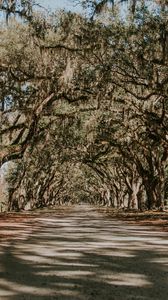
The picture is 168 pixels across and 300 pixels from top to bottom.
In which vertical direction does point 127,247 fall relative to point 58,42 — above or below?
below

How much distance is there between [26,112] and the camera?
24.7 m

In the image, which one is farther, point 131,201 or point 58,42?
point 131,201

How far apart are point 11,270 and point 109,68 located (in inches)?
564

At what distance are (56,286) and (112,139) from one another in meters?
27.1

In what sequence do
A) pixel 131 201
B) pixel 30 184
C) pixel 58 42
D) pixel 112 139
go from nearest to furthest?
pixel 58 42, pixel 112 139, pixel 131 201, pixel 30 184

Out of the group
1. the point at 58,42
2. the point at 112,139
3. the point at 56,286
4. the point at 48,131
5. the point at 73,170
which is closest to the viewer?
the point at 56,286

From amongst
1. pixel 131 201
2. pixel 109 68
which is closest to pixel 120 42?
pixel 109 68

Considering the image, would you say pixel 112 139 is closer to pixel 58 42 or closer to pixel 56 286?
pixel 58 42

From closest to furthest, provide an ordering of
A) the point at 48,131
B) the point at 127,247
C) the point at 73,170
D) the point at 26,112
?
the point at 127,247, the point at 26,112, the point at 48,131, the point at 73,170

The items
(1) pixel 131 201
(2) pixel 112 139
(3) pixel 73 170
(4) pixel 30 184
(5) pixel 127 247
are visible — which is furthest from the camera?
(3) pixel 73 170

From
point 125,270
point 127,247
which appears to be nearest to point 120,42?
point 127,247

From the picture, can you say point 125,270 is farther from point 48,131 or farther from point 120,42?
point 48,131

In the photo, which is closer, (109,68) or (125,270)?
(125,270)

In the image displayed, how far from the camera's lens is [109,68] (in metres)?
20.9
